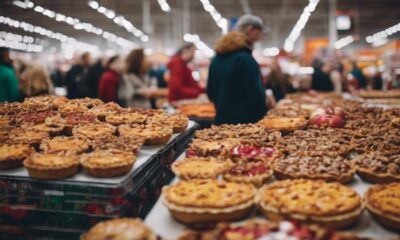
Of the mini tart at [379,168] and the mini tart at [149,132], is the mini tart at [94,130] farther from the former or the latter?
the mini tart at [379,168]

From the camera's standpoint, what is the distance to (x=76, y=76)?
403 inches

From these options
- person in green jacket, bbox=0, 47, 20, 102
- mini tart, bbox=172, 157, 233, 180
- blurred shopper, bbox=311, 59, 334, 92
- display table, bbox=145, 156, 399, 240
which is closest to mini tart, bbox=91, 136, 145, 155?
mini tart, bbox=172, 157, 233, 180

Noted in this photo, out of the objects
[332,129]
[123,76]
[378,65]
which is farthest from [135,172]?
[378,65]

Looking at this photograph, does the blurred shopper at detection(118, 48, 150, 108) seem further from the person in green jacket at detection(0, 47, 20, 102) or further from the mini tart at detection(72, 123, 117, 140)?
the mini tart at detection(72, 123, 117, 140)

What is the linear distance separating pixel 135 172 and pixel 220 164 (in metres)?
0.60

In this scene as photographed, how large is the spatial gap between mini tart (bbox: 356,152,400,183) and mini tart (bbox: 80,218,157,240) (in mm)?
1593

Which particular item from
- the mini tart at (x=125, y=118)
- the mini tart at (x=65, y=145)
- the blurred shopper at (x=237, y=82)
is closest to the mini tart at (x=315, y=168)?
the mini tart at (x=65, y=145)

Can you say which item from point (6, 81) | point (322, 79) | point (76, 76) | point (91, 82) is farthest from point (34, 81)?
point (322, 79)

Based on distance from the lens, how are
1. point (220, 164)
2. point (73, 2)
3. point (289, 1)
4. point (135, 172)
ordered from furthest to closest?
point (289, 1) < point (73, 2) < point (220, 164) < point (135, 172)

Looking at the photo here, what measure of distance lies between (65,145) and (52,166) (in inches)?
25.1

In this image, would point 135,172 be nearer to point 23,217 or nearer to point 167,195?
point 167,195

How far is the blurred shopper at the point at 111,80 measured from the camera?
8633 millimetres

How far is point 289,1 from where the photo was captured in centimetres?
2662

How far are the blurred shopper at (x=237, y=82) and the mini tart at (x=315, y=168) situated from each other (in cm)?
234
